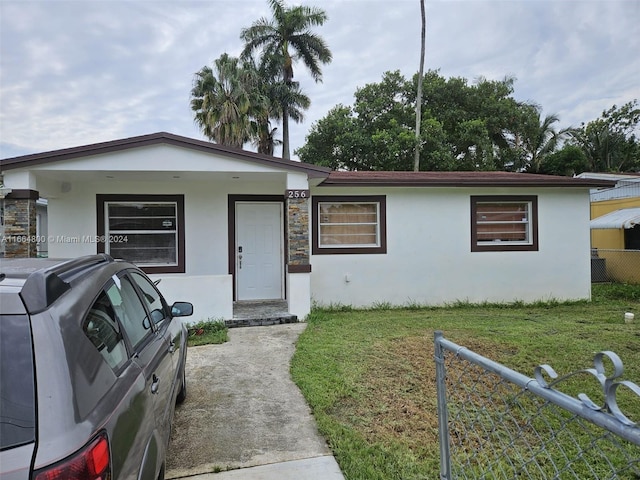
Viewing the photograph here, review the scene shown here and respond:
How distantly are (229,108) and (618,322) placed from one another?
682 inches

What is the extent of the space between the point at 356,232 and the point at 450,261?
2335mm

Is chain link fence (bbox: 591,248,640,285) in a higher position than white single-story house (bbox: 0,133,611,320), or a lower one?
lower

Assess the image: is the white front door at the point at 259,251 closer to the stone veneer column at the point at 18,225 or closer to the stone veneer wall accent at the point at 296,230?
the stone veneer wall accent at the point at 296,230

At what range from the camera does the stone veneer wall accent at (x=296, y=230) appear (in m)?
7.62

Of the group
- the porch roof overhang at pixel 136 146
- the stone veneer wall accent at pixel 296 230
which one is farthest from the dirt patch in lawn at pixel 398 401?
the porch roof overhang at pixel 136 146

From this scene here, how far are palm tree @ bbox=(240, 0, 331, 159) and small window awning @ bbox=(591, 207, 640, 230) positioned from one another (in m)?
16.0

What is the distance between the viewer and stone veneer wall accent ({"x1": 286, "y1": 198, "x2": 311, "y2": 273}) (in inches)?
300

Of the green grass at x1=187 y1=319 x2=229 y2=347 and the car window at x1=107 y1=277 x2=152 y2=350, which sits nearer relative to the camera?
the car window at x1=107 y1=277 x2=152 y2=350

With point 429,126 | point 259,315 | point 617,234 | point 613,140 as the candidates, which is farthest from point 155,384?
point 613,140

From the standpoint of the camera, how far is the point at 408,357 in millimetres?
5180

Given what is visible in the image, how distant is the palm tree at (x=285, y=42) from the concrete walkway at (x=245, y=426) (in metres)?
19.7

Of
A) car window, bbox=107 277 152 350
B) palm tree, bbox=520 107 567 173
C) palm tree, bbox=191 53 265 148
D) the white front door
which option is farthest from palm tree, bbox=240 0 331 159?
car window, bbox=107 277 152 350

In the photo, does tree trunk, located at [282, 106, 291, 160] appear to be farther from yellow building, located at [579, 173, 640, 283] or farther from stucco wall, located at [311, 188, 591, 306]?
yellow building, located at [579, 173, 640, 283]

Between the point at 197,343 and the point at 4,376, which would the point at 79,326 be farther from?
the point at 197,343
